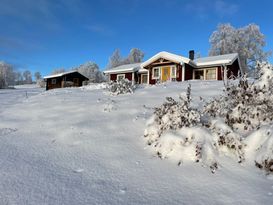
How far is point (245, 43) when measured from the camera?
3912 centimetres

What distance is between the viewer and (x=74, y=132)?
5297mm

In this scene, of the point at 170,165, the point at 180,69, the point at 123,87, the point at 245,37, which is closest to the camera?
the point at 170,165

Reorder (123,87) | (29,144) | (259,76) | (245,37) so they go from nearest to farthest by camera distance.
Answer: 1. (29,144)
2. (259,76)
3. (123,87)
4. (245,37)

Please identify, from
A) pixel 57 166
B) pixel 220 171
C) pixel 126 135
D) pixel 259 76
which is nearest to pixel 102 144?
pixel 126 135

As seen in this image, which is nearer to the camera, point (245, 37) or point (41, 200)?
point (41, 200)

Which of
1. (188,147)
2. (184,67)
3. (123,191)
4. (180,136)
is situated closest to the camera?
(123,191)

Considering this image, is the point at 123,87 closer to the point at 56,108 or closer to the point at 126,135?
the point at 56,108

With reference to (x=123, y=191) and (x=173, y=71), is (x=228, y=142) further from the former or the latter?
(x=173, y=71)

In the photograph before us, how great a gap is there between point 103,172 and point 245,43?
42.4 meters

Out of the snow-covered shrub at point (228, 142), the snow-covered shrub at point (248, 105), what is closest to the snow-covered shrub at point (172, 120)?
the snow-covered shrub at point (228, 142)

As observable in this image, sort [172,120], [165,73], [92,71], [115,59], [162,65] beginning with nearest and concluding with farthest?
1. [172,120]
2. [165,73]
3. [162,65]
4. [115,59]
5. [92,71]

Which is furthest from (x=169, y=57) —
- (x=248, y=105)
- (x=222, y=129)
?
(x=222, y=129)

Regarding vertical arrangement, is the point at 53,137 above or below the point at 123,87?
below

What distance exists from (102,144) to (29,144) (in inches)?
60.6
